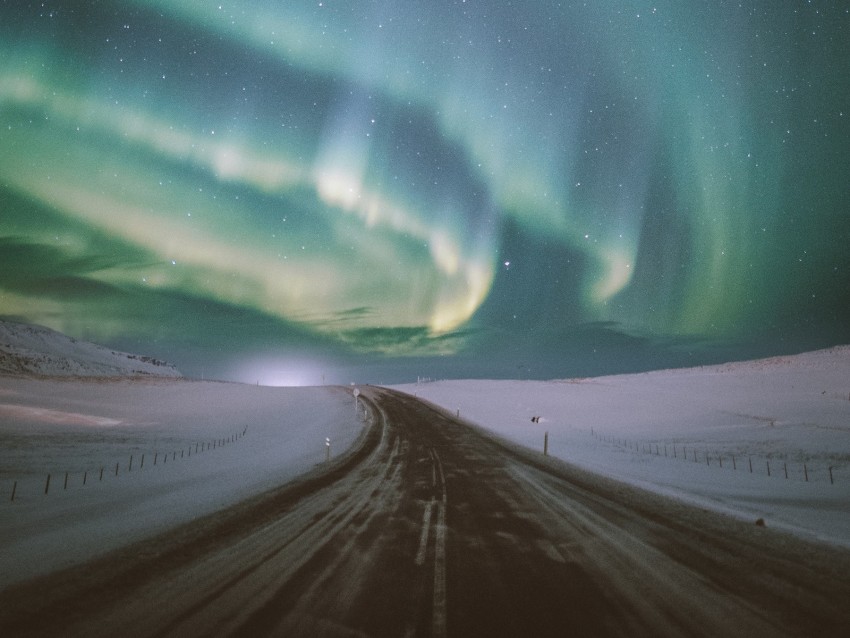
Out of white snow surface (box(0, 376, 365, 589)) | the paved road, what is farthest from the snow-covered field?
the paved road

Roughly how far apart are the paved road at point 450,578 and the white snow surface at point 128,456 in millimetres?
1791

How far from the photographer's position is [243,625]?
186 inches

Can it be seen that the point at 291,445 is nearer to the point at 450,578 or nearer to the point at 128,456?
the point at 128,456

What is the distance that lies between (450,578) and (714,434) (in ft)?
126

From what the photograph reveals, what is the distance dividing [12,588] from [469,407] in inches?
2301

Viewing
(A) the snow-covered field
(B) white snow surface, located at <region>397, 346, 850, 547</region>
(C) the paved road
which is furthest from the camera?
(B) white snow surface, located at <region>397, 346, 850, 547</region>

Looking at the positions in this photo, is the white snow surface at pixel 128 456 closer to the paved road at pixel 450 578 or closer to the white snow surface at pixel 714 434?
the paved road at pixel 450 578

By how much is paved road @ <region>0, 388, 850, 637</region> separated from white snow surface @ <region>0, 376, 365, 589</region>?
1.79m

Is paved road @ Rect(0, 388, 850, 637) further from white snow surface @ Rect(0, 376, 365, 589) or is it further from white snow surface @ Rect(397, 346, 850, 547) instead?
white snow surface @ Rect(397, 346, 850, 547)

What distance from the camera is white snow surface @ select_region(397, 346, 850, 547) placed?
45.6 ft

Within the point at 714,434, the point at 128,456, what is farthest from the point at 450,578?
the point at 714,434

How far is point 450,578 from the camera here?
610cm

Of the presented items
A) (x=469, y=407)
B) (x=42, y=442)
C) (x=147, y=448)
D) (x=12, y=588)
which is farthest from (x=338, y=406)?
(x=12, y=588)

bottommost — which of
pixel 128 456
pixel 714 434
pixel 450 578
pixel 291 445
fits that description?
pixel 128 456
